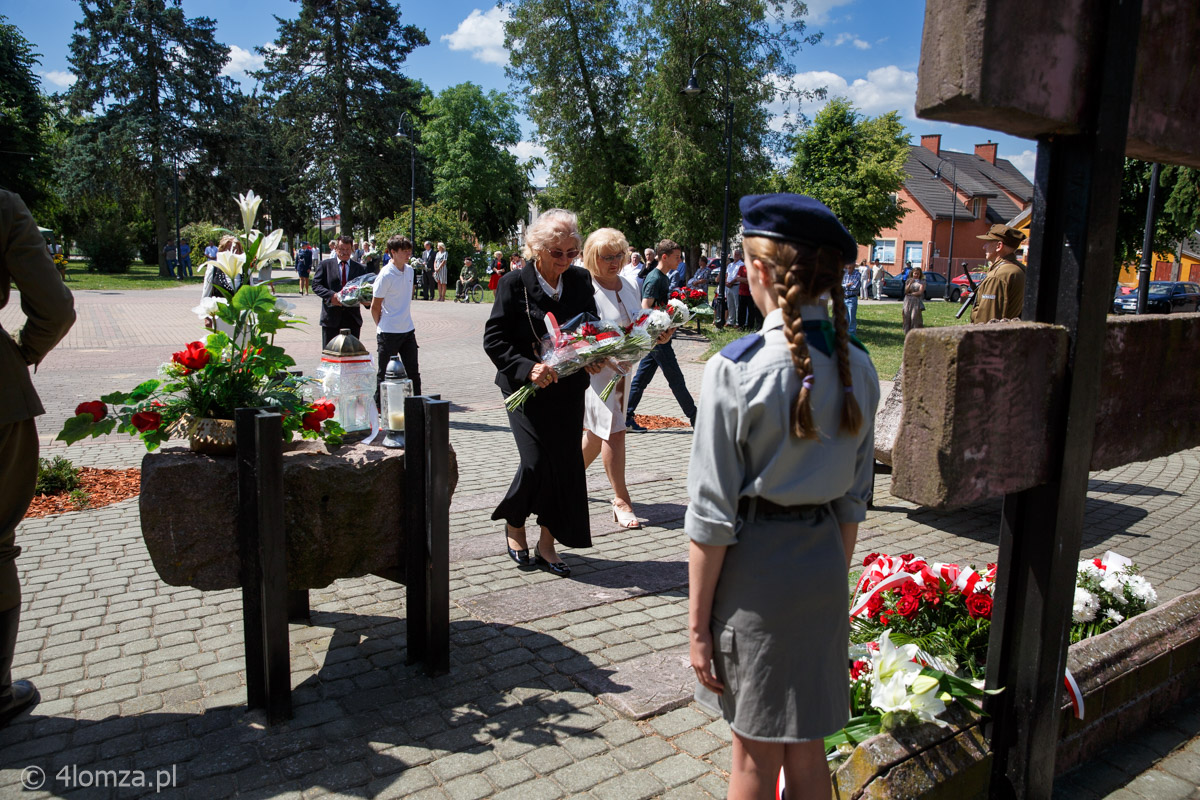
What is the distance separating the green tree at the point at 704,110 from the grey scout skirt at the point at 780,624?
27.7 metres

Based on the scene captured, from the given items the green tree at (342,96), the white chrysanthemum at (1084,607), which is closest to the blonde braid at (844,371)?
the white chrysanthemum at (1084,607)

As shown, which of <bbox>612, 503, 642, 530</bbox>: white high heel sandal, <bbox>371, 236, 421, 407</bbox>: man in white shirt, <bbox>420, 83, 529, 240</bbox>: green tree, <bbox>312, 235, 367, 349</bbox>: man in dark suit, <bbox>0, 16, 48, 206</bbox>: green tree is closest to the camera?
<bbox>612, 503, 642, 530</bbox>: white high heel sandal

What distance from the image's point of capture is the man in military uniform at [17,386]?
315 cm

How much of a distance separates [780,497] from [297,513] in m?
2.15

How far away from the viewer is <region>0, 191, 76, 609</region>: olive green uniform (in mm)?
3148

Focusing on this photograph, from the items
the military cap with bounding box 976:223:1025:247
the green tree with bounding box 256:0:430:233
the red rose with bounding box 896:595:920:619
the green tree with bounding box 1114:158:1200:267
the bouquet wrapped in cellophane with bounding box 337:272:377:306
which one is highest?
the green tree with bounding box 256:0:430:233

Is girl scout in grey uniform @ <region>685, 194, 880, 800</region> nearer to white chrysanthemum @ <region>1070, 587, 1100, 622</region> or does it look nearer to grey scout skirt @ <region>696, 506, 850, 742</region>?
grey scout skirt @ <region>696, 506, 850, 742</region>

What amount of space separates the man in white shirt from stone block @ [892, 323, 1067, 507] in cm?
698

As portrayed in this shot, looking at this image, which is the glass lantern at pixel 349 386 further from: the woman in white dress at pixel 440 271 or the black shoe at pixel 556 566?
the woman in white dress at pixel 440 271

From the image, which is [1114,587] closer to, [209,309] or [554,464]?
[554,464]

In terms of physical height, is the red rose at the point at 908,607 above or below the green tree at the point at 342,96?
below

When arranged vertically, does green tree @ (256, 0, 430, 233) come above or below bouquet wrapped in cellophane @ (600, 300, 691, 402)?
above

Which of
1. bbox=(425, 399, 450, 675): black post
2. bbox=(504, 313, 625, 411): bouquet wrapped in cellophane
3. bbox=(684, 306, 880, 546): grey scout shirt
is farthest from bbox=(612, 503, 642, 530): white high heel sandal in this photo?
bbox=(684, 306, 880, 546): grey scout shirt

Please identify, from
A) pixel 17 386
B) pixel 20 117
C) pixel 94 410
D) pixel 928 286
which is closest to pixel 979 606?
pixel 94 410
